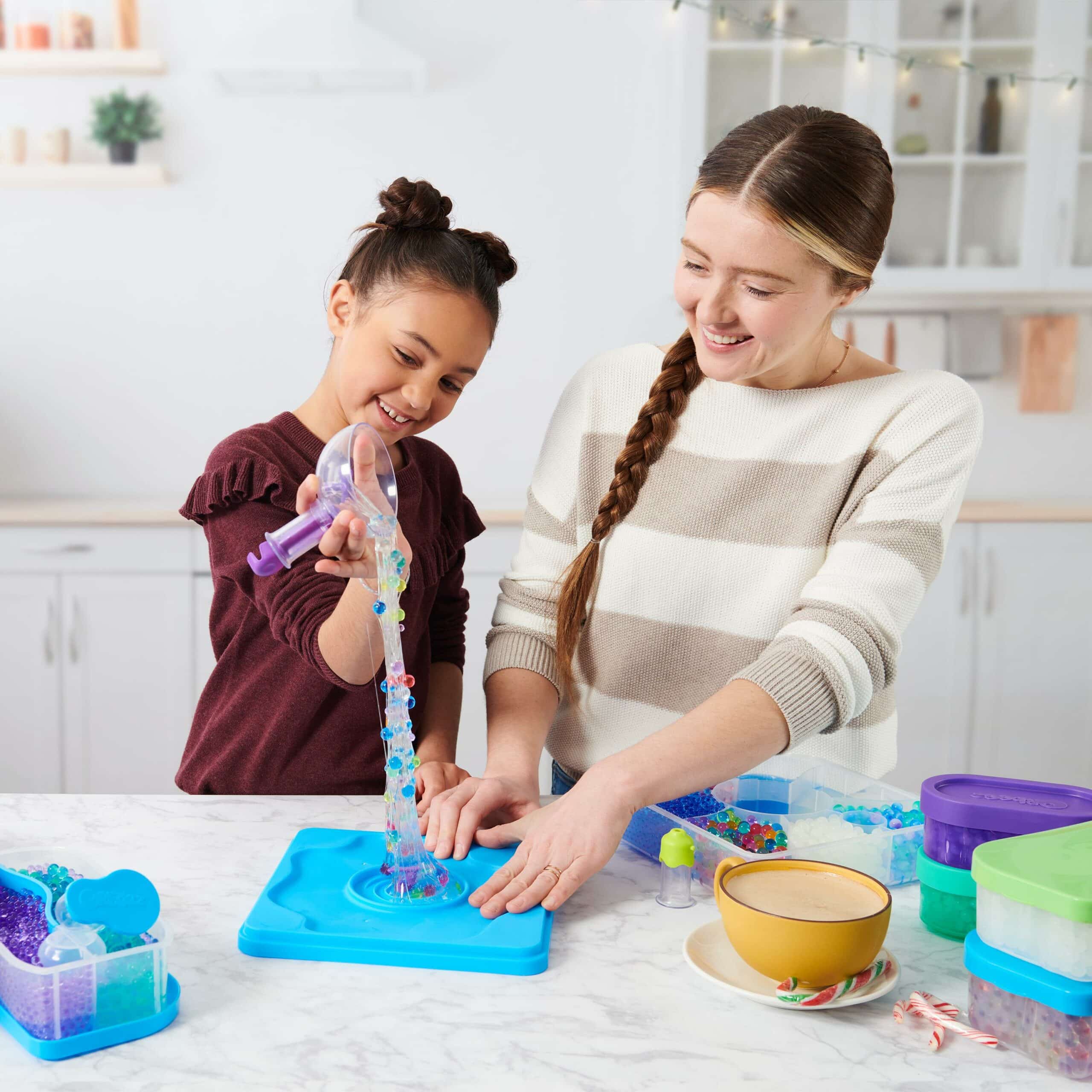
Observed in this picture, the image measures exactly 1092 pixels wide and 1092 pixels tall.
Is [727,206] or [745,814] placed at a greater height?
[727,206]

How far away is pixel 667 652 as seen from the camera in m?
1.35

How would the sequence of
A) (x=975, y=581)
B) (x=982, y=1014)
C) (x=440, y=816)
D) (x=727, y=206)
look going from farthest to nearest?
(x=975, y=581) → (x=727, y=206) → (x=440, y=816) → (x=982, y=1014)

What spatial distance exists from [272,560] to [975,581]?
2529 mm

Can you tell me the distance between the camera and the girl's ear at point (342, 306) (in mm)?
1336

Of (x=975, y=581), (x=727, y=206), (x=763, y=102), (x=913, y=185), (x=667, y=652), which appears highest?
(x=763, y=102)

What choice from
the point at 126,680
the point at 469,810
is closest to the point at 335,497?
the point at 469,810

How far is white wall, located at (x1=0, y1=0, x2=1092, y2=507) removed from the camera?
3.23 m

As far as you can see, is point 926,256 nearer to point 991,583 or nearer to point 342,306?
point 991,583

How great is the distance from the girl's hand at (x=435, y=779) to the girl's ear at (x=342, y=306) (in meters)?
0.53

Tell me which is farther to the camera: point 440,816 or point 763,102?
point 763,102

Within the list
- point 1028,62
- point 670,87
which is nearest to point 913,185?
point 1028,62

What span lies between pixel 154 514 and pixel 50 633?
413 millimetres

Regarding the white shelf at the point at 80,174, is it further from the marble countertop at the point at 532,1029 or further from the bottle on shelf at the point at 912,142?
the marble countertop at the point at 532,1029

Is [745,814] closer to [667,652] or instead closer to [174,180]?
[667,652]
